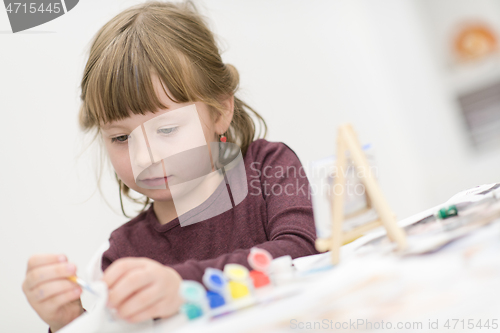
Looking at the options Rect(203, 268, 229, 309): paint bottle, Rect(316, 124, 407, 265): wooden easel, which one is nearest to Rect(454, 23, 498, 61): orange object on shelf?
Rect(316, 124, 407, 265): wooden easel

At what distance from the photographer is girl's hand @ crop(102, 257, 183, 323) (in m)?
0.39

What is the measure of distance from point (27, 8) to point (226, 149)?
0.60 m

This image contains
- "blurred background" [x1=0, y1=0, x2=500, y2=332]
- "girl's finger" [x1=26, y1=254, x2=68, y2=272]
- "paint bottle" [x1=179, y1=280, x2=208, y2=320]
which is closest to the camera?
"paint bottle" [x1=179, y1=280, x2=208, y2=320]

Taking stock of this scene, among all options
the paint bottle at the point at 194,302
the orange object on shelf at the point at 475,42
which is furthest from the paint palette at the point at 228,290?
the orange object on shelf at the point at 475,42

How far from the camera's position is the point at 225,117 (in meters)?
0.84

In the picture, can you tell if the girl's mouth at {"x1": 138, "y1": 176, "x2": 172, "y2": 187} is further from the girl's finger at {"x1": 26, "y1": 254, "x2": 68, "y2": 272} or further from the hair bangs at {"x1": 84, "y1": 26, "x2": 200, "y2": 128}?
the girl's finger at {"x1": 26, "y1": 254, "x2": 68, "y2": 272}

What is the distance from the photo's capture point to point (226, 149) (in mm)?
881

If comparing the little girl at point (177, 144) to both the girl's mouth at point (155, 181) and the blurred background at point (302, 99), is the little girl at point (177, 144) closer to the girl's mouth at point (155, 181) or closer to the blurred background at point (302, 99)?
the girl's mouth at point (155, 181)

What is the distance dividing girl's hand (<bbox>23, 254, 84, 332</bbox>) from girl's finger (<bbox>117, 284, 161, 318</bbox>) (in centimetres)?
10

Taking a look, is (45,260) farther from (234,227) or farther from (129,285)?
(234,227)

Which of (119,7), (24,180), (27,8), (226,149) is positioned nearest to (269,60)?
(119,7)

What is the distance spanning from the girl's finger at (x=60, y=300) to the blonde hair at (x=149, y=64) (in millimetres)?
313

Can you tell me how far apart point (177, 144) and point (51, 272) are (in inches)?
12.2

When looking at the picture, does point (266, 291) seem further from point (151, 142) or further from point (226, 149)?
point (226, 149)
